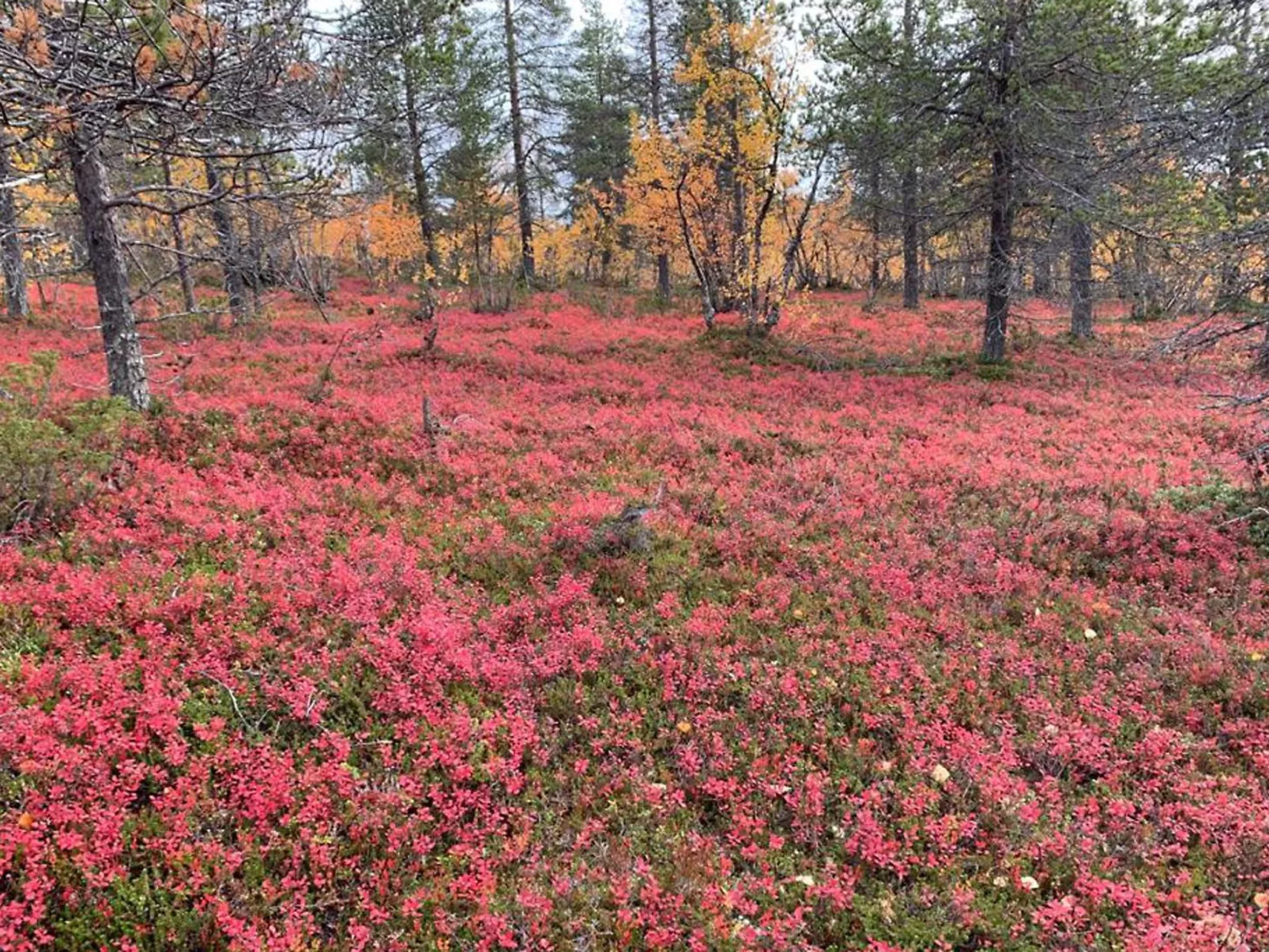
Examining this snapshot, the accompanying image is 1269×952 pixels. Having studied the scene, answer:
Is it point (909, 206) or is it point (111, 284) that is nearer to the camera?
point (111, 284)

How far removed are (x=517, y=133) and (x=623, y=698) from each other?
1031 inches

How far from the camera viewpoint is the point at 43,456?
7344 millimetres

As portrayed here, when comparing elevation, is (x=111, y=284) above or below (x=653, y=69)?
below

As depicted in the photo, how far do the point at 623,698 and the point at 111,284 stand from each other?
361 inches

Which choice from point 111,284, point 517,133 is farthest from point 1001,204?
point 517,133

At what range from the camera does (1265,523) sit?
331 inches

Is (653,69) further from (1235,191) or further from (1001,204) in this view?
(1235,191)

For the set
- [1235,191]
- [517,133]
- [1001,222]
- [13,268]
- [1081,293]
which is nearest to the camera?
[1235,191]

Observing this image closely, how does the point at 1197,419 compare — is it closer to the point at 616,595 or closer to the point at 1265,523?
the point at 1265,523

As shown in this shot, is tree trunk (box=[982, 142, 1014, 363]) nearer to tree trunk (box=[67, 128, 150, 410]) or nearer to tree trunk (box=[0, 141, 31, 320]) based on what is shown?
tree trunk (box=[67, 128, 150, 410])

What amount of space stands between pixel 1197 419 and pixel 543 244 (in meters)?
31.7

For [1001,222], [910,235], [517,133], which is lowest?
[1001,222]

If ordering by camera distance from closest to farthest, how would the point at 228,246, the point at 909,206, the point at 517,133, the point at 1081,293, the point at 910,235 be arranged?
the point at 228,246 → the point at 1081,293 → the point at 909,206 → the point at 910,235 → the point at 517,133

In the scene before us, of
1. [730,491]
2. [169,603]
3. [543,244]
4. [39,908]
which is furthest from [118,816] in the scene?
[543,244]
